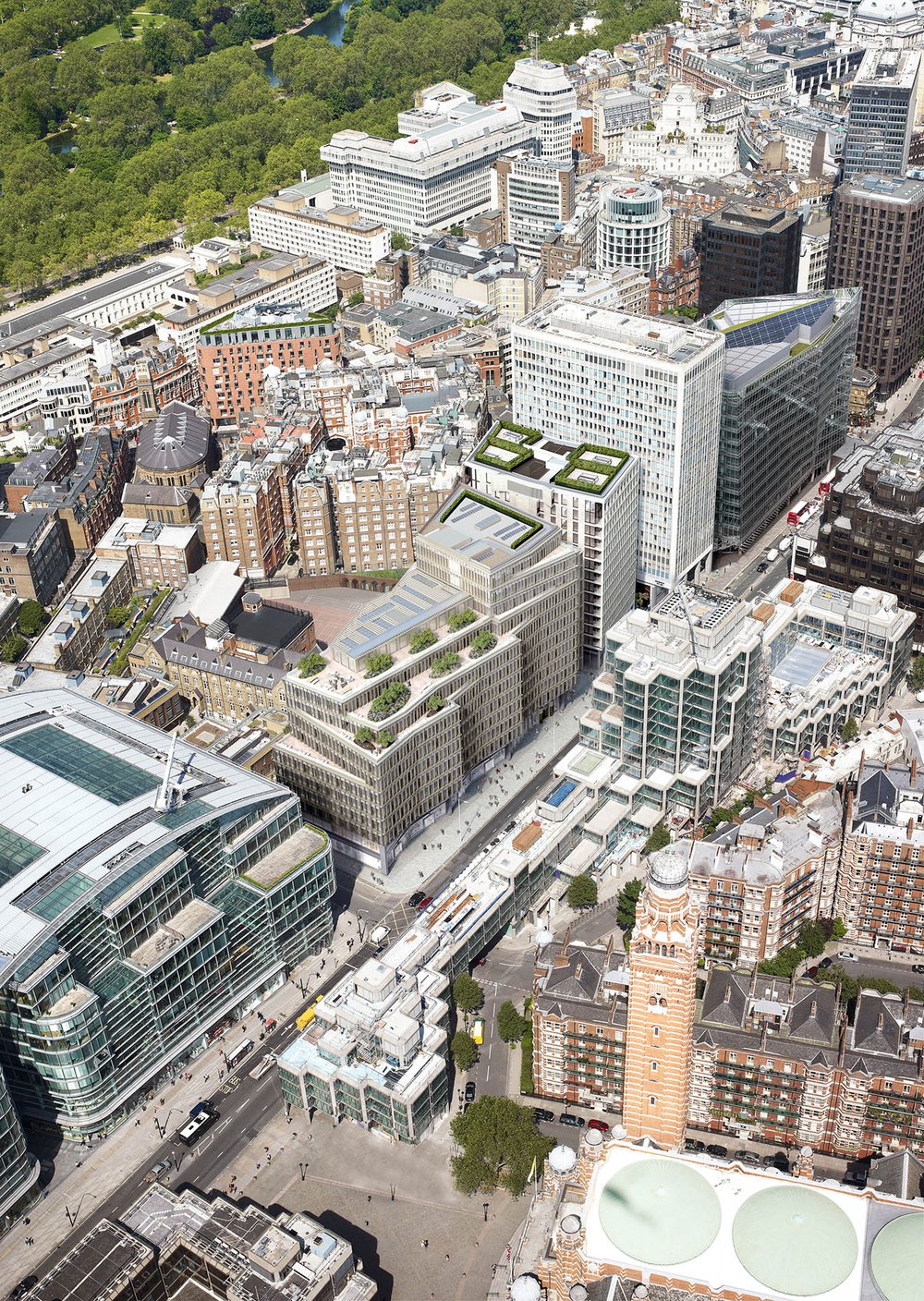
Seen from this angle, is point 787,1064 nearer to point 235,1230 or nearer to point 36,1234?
point 235,1230

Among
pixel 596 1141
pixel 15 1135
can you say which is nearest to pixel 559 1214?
pixel 596 1141

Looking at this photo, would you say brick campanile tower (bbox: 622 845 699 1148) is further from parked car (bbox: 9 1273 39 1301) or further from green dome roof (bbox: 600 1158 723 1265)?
parked car (bbox: 9 1273 39 1301)

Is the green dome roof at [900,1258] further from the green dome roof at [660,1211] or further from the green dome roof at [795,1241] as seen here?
the green dome roof at [660,1211]

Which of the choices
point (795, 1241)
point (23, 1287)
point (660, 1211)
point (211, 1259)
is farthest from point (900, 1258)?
point (23, 1287)

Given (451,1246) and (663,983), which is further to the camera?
(451,1246)

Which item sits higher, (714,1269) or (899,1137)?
(714,1269)

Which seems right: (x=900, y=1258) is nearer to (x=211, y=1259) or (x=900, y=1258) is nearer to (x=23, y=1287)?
(x=211, y=1259)

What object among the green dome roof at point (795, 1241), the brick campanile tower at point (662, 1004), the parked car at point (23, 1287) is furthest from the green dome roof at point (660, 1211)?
the parked car at point (23, 1287)
